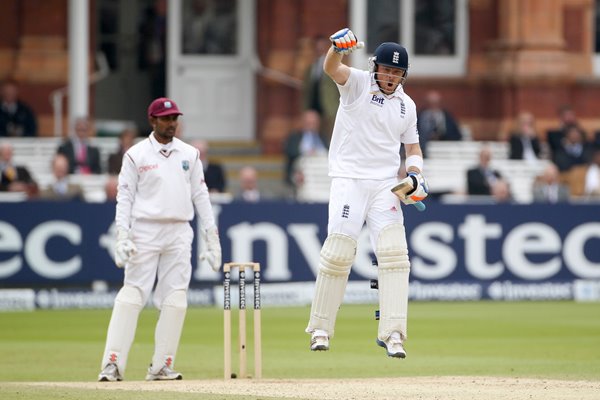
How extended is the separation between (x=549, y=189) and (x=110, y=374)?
9.53 meters

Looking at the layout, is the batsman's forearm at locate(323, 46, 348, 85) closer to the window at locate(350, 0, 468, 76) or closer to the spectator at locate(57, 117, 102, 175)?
the spectator at locate(57, 117, 102, 175)

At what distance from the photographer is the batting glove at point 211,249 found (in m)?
11.4

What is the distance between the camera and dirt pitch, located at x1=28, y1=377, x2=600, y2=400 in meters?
9.67

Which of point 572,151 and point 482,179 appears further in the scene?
point 572,151

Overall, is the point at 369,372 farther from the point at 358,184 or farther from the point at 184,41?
Answer: the point at 184,41

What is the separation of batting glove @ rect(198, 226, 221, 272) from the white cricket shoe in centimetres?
141

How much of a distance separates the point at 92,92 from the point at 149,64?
3.40 feet

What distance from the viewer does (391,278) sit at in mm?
10164

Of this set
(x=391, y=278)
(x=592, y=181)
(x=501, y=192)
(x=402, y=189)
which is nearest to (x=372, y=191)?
(x=402, y=189)

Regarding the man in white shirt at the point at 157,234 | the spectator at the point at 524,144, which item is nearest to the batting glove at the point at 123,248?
the man in white shirt at the point at 157,234

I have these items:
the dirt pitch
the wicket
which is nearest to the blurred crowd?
the wicket

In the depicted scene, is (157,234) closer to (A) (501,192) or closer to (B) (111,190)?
(B) (111,190)

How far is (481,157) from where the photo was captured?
19.6m

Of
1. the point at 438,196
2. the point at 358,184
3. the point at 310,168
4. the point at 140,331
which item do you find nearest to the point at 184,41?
the point at 310,168
